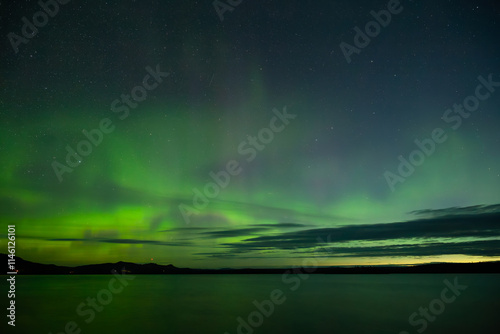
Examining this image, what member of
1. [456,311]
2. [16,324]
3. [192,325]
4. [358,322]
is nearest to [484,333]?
[358,322]

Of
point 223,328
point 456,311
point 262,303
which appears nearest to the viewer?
point 223,328

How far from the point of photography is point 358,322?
1883 cm

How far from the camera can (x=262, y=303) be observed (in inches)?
1182

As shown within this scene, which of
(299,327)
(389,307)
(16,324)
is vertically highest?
(389,307)

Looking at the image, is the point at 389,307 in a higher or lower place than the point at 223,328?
higher

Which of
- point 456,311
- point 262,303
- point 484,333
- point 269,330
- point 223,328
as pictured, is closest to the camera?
point 484,333

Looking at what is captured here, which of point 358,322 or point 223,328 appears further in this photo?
point 358,322

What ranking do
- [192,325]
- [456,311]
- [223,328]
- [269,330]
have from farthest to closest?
[456,311], [192,325], [223,328], [269,330]

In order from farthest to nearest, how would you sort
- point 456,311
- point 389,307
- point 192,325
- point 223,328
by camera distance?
point 389,307, point 456,311, point 192,325, point 223,328

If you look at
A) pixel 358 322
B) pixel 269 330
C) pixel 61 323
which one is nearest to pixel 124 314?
pixel 61 323

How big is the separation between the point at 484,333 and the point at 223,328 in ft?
35.4

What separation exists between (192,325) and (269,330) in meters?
4.46

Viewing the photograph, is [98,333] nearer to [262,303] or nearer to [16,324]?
[16,324]

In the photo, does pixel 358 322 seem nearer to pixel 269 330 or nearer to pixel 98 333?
pixel 269 330
